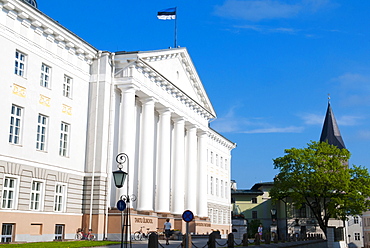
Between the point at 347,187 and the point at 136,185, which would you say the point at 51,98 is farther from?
the point at 347,187

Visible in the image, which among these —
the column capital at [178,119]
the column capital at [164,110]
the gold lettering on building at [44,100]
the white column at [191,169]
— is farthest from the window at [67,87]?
the white column at [191,169]

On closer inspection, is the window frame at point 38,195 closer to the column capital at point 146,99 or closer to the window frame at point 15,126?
the window frame at point 15,126

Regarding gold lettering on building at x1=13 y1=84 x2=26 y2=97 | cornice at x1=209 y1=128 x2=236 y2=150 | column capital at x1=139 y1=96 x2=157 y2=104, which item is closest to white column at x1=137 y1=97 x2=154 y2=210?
column capital at x1=139 y1=96 x2=157 y2=104

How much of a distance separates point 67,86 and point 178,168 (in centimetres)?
1525

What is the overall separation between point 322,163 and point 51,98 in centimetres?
4184

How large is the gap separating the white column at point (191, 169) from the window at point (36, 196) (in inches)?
787

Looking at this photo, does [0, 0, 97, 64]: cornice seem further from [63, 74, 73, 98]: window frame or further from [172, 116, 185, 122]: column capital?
[172, 116, 185, 122]: column capital

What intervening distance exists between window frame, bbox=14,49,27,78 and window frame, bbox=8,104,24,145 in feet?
6.39

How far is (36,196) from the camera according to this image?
2786 cm

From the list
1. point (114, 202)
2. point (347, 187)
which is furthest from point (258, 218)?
point (114, 202)

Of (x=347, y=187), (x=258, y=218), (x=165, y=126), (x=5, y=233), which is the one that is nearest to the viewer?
(x=5, y=233)

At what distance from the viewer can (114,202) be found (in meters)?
33.1

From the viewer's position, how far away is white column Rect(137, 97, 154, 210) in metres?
35.8

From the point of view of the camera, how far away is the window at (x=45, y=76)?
28828 mm
